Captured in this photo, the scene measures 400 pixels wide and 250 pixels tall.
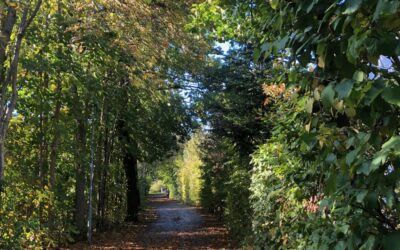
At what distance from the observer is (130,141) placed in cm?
2172

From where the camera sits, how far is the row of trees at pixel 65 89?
8297 mm

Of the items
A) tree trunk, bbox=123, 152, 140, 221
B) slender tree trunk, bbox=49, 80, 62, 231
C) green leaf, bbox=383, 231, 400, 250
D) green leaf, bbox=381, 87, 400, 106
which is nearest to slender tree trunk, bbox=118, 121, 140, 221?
tree trunk, bbox=123, 152, 140, 221

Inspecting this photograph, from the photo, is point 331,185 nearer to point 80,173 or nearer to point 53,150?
point 53,150

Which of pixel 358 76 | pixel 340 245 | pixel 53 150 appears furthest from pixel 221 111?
pixel 358 76

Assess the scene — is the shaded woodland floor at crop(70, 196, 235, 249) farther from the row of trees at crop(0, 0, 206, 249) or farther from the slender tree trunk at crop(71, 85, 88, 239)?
the row of trees at crop(0, 0, 206, 249)

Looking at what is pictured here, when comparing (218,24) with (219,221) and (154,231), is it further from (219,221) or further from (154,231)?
(219,221)

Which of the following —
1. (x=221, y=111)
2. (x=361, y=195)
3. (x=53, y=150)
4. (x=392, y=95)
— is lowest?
(x=361, y=195)

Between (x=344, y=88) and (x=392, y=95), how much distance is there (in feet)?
0.71

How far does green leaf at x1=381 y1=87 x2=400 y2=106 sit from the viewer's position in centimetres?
173

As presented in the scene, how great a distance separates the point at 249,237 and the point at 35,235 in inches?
187

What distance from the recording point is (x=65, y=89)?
39.0 ft

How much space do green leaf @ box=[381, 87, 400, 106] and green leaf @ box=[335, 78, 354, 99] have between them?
0.15 meters

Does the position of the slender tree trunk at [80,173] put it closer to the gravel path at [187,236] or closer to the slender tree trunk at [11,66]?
the gravel path at [187,236]

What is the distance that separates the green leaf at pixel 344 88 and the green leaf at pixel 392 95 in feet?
0.49
